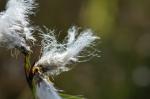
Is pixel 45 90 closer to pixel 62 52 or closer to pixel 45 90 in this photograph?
pixel 45 90

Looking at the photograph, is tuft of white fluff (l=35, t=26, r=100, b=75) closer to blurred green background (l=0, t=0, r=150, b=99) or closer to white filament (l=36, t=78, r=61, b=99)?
white filament (l=36, t=78, r=61, b=99)

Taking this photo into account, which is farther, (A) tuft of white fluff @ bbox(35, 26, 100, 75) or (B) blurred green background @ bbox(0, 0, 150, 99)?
(B) blurred green background @ bbox(0, 0, 150, 99)

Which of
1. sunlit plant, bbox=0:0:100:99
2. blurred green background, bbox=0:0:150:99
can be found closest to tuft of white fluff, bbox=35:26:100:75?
sunlit plant, bbox=0:0:100:99

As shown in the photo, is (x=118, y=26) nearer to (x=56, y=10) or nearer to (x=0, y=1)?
(x=56, y=10)

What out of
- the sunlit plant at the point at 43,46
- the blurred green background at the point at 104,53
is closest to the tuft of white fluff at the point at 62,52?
the sunlit plant at the point at 43,46

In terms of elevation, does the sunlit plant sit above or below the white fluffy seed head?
above

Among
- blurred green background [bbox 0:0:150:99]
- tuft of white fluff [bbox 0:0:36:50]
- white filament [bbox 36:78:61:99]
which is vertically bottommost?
white filament [bbox 36:78:61:99]

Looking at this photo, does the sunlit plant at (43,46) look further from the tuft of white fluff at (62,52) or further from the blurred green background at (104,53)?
the blurred green background at (104,53)

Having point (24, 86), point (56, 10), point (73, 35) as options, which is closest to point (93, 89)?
point (24, 86)
